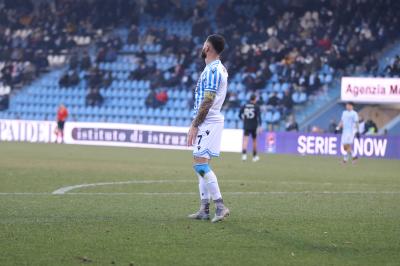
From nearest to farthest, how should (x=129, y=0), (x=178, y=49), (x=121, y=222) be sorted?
(x=121, y=222), (x=178, y=49), (x=129, y=0)

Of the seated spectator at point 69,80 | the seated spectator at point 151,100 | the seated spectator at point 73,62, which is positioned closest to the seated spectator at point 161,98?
the seated spectator at point 151,100

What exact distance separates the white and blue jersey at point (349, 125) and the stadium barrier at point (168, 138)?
152cm

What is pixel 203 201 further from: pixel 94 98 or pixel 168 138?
pixel 94 98

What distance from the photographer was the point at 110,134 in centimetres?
3850

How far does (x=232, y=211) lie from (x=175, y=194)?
2.65m

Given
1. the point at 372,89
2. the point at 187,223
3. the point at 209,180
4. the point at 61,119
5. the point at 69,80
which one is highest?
the point at 69,80

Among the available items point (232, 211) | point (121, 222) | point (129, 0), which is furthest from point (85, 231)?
point (129, 0)

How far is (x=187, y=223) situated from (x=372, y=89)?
2358cm

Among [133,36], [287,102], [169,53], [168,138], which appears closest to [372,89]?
[287,102]

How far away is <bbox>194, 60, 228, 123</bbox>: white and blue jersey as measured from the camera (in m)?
9.75

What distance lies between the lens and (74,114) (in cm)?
4234

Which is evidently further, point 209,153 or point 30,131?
point 30,131

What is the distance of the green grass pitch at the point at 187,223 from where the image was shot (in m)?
7.20

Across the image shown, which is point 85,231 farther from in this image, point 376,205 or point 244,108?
point 244,108
